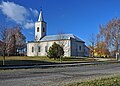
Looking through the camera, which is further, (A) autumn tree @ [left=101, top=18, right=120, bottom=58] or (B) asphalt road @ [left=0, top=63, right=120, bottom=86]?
(A) autumn tree @ [left=101, top=18, right=120, bottom=58]

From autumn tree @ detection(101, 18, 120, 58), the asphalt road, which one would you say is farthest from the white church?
the asphalt road

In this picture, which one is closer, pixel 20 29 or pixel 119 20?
pixel 119 20

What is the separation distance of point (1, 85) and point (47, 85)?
236 centimetres

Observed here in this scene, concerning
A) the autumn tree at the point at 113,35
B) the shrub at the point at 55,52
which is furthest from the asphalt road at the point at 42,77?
the autumn tree at the point at 113,35

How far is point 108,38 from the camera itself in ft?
247

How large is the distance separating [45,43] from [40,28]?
8.45m

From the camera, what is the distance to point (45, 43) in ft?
307

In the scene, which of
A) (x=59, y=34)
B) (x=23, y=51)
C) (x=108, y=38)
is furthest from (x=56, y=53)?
(x=23, y=51)

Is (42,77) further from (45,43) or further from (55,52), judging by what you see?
(45,43)

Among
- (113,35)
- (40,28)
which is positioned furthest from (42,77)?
(40,28)

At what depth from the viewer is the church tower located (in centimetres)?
9794

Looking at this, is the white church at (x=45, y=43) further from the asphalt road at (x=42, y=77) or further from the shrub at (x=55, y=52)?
the asphalt road at (x=42, y=77)

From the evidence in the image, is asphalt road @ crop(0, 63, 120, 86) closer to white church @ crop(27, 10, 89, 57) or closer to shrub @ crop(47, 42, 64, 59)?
shrub @ crop(47, 42, 64, 59)

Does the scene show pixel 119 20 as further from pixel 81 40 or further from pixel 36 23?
pixel 36 23
